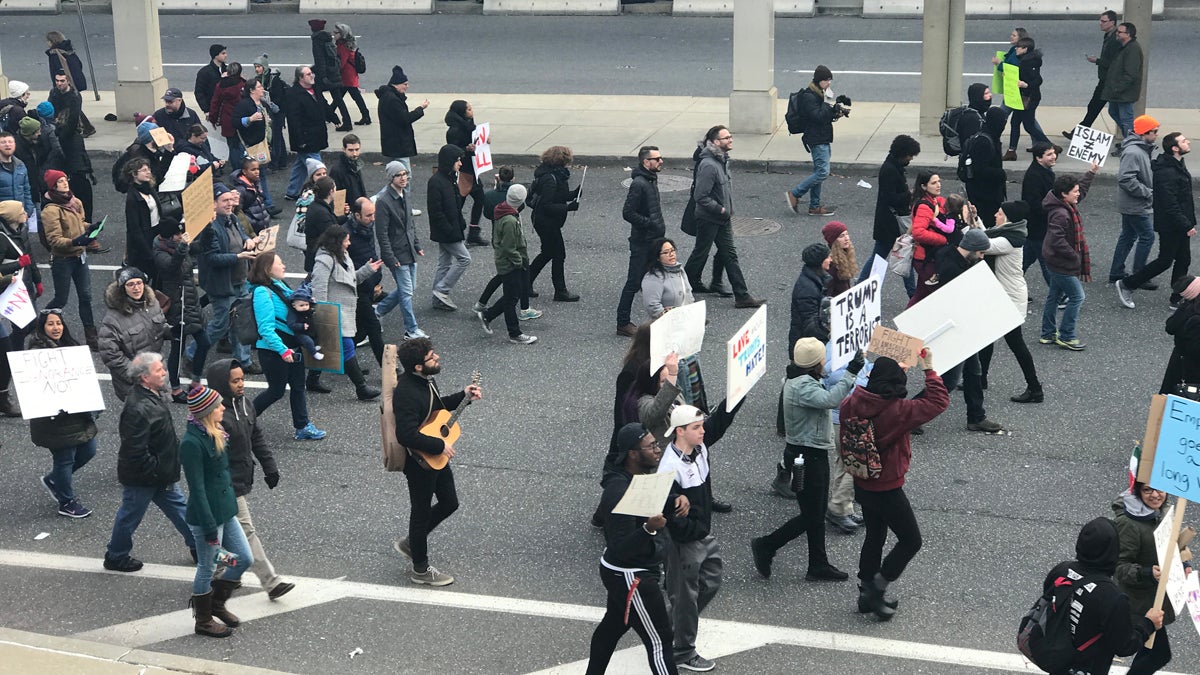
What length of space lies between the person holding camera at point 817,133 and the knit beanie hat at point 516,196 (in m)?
4.52

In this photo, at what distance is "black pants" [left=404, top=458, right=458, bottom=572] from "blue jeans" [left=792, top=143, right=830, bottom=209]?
876 cm

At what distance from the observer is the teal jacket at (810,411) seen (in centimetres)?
866

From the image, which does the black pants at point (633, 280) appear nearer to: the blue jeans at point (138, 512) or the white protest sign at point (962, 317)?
the white protest sign at point (962, 317)

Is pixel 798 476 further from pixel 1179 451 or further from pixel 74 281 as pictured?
pixel 74 281

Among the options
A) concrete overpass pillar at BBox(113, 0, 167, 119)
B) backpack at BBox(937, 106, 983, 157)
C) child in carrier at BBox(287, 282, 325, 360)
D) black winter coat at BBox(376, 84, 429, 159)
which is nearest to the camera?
child in carrier at BBox(287, 282, 325, 360)

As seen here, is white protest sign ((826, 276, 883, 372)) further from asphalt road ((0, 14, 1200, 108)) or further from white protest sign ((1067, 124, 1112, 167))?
asphalt road ((0, 14, 1200, 108))

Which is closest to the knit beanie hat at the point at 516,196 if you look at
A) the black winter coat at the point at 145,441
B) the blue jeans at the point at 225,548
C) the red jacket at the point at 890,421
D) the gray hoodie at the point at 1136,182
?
the black winter coat at the point at 145,441

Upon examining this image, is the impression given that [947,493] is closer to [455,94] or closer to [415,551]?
[415,551]

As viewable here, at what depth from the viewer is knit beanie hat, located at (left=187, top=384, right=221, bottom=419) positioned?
7.89 metres

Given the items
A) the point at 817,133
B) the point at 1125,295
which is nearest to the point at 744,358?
the point at 1125,295

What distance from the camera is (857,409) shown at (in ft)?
26.5

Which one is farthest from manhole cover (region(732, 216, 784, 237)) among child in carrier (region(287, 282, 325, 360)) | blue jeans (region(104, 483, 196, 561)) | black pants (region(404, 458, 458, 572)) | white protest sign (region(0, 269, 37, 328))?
blue jeans (region(104, 483, 196, 561))

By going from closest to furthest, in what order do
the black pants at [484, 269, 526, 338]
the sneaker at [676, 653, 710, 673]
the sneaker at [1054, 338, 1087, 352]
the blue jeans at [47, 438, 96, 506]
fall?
the sneaker at [676, 653, 710, 673]
the blue jeans at [47, 438, 96, 506]
the sneaker at [1054, 338, 1087, 352]
the black pants at [484, 269, 526, 338]

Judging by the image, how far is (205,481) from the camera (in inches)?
316
